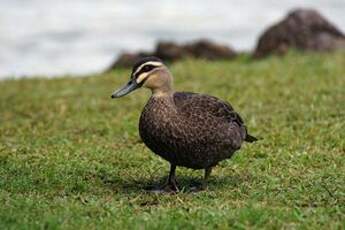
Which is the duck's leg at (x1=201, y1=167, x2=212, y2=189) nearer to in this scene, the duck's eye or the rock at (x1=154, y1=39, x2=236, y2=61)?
the duck's eye

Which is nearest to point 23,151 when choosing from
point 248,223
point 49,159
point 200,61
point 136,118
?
point 49,159

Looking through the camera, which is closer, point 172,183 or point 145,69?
point 145,69

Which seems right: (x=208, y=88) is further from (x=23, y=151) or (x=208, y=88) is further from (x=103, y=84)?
(x=23, y=151)

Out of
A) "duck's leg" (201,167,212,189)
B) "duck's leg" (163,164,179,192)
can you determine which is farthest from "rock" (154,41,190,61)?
"duck's leg" (163,164,179,192)

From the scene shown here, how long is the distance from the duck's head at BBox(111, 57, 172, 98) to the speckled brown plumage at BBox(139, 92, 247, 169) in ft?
0.35

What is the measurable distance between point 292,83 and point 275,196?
816cm

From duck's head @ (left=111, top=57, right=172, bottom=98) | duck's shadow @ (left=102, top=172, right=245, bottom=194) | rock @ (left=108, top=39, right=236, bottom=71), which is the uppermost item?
duck's head @ (left=111, top=57, right=172, bottom=98)

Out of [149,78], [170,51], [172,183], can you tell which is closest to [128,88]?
[149,78]

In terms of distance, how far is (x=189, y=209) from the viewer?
7.57 m

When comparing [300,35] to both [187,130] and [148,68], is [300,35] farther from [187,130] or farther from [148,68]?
[187,130]

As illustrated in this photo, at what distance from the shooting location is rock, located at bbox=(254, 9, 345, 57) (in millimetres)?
21594

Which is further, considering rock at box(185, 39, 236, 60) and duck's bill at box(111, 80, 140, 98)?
rock at box(185, 39, 236, 60)

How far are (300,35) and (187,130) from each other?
45.3 ft

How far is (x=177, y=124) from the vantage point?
8227 millimetres
